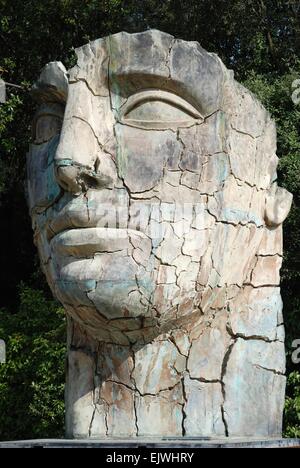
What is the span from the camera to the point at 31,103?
1183 centimetres

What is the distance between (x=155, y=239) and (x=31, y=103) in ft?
22.4

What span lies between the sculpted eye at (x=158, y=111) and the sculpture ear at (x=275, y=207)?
750mm

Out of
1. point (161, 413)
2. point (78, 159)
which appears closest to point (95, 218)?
point (78, 159)

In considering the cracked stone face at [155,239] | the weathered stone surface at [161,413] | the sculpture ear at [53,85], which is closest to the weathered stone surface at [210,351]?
the cracked stone face at [155,239]

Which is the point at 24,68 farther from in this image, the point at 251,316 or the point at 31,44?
the point at 251,316

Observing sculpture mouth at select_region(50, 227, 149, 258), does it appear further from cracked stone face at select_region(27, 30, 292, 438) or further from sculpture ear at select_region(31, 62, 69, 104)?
sculpture ear at select_region(31, 62, 69, 104)

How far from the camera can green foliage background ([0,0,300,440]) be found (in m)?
10.2

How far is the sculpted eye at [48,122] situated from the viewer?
19.0ft

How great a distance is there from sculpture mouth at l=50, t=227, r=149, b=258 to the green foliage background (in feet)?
16.0

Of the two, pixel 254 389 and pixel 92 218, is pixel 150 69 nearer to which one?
pixel 92 218

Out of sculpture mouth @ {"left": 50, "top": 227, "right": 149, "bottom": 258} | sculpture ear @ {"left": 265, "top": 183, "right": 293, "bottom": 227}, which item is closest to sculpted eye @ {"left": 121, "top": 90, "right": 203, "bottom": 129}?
sculpture mouth @ {"left": 50, "top": 227, "right": 149, "bottom": 258}

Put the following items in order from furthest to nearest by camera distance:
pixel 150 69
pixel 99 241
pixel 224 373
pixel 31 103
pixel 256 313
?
pixel 31 103
pixel 256 313
pixel 224 373
pixel 150 69
pixel 99 241

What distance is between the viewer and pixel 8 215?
1273 centimetres
